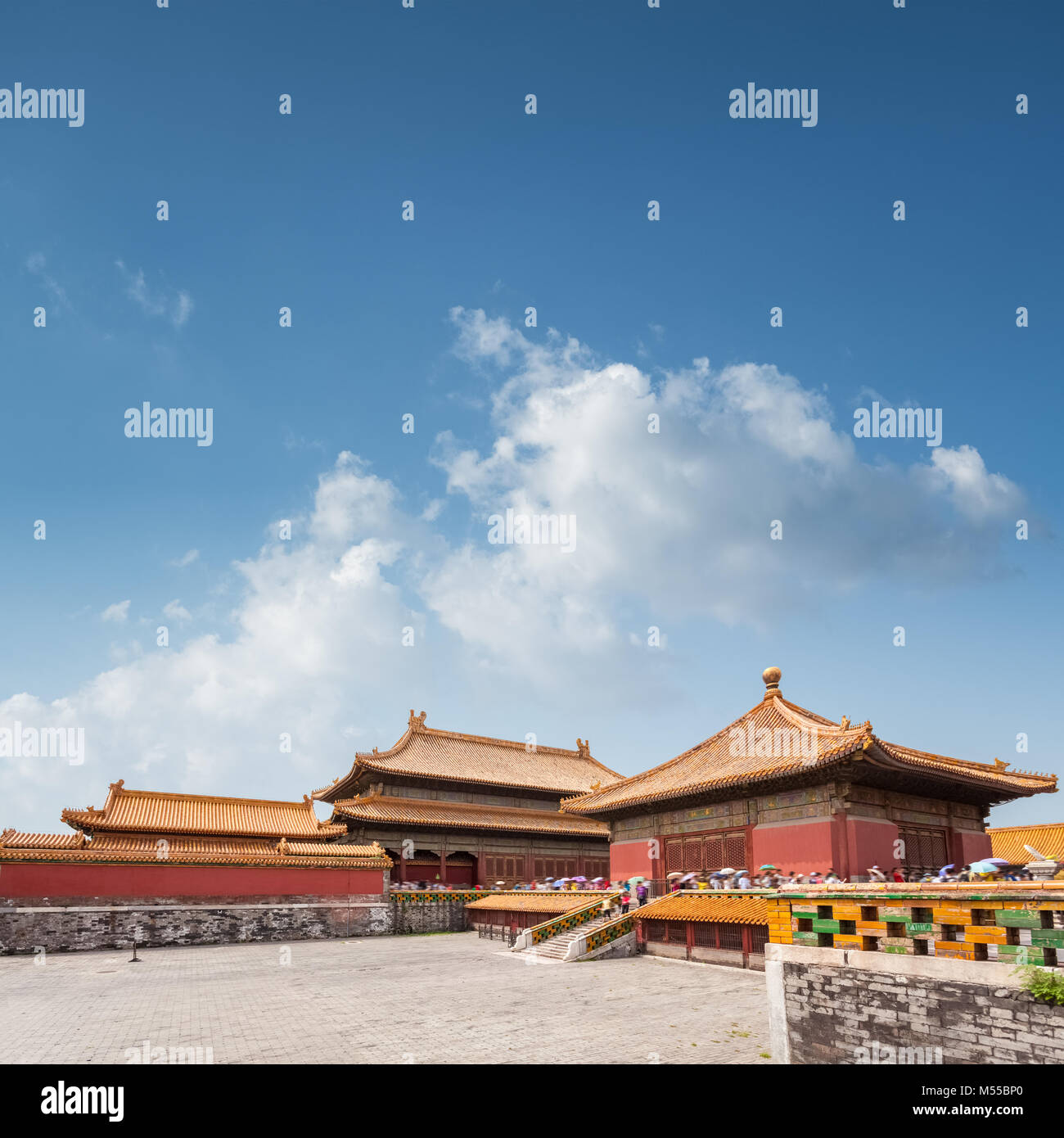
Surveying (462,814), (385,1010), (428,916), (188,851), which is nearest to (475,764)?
(462,814)

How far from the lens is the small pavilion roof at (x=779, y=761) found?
20250mm

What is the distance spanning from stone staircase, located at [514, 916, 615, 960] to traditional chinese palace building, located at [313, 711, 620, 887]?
10.1 m

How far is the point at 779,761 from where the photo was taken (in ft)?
73.0

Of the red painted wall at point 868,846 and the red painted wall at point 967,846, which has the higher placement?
the red painted wall at point 868,846

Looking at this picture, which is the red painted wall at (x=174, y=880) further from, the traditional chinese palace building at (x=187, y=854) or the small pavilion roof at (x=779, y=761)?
the small pavilion roof at (x=779, y=761)

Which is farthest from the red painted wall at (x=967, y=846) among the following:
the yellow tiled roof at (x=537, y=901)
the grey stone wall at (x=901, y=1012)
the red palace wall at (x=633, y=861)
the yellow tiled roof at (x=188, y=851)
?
the yellow tiled roof at (x=188, y=851)

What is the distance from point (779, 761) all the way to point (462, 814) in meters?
19.0

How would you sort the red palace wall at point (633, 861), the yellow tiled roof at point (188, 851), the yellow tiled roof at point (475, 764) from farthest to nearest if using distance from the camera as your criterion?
the yellow tiled roof at point (475, 764) → the red palace wall at point (633, 861) → the yellow tiled roof at point (188, 851)

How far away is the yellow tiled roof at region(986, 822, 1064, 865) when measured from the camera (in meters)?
33.7

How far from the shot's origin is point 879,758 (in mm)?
19734

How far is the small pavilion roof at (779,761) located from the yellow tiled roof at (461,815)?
26.8ft

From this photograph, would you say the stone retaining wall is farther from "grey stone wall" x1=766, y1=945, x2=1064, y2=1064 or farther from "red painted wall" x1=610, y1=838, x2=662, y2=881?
"grey stone wall" x1=766, y1=945, x2=1064, y2=1064

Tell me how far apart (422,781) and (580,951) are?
56.9ft

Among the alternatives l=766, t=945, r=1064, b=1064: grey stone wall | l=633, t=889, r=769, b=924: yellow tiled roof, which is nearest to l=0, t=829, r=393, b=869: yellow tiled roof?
l=633, t=889, r=769, b=924: yellow tiled roof
